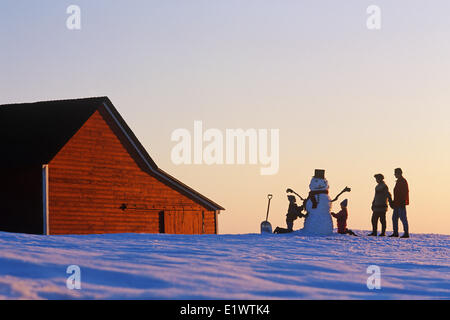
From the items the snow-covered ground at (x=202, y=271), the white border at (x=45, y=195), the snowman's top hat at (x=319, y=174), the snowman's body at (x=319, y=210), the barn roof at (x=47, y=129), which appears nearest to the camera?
the snow-covered ground at (x=202, y=271)

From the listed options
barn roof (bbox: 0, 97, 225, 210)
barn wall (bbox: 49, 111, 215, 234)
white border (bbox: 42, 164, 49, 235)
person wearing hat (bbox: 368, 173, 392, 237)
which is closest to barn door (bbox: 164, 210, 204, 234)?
barn wall (bbox: 49, 111, 215, 234)

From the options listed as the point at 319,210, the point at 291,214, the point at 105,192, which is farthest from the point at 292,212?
the point at 105,192

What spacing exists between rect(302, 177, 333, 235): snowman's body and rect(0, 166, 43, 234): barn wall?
33.6 ft

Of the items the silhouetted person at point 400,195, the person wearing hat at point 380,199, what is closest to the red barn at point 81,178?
the person wearing hat at point 380,199

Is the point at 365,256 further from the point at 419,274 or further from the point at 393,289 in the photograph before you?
the point at 393,289

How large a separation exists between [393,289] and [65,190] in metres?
19.1

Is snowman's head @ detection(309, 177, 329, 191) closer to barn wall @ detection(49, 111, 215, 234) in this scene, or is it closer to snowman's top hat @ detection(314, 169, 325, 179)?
snowman's top hat @ detection(314, 169, 325, 179)

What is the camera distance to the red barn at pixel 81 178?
26.9 meters

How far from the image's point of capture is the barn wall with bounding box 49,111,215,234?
2719 cm

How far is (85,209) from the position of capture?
27.8 meters

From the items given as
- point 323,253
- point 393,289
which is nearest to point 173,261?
point 393,289

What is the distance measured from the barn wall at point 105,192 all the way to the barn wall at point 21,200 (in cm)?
47

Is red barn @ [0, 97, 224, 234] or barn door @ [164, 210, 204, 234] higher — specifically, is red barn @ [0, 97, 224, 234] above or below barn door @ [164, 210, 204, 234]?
above

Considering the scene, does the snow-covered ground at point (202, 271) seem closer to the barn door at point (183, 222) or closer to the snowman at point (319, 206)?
the snowman at point (319, 206)
